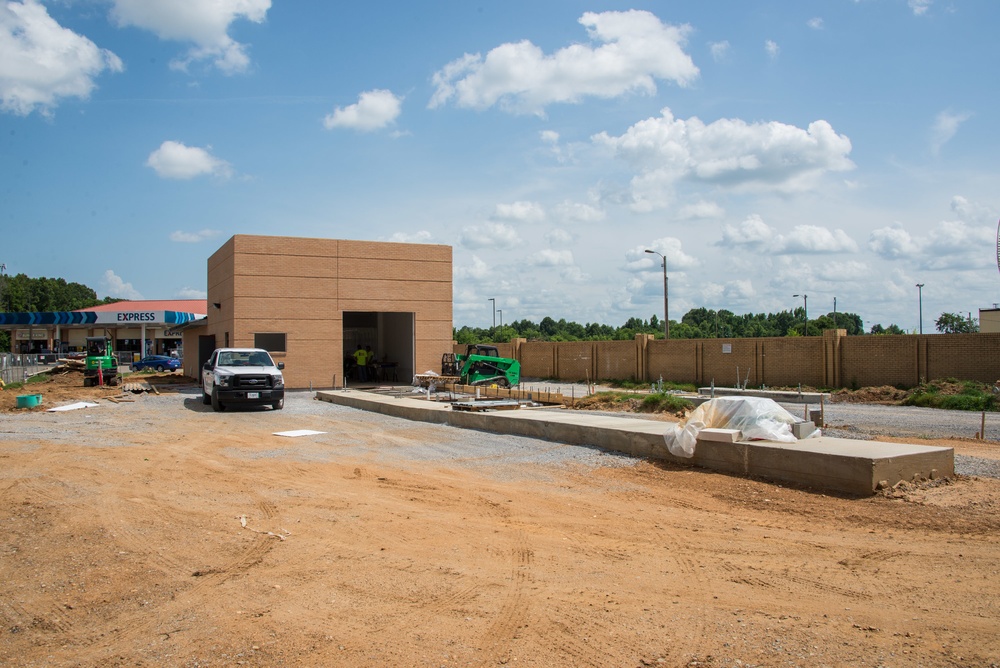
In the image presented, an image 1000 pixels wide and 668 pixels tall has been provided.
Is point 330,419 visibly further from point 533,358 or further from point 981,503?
point 533,358

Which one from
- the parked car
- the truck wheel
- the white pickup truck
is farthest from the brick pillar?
the parked car

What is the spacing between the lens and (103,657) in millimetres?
4602

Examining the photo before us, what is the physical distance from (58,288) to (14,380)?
109 meters

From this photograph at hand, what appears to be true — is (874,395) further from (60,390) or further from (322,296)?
(60,390)

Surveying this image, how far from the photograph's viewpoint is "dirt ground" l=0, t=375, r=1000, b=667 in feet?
15.4

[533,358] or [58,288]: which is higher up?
[58,288]

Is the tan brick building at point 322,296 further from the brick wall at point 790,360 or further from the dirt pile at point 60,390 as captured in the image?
the brick wall at point 790,360

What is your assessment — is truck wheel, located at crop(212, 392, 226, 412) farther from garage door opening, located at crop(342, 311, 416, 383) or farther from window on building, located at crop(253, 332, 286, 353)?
garage door opening, located at crop(342, 311, 416, 383)

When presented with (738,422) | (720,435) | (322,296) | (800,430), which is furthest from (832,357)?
(720,435)

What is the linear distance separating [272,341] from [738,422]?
24267 mm

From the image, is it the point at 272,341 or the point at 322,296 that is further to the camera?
the point at 322,296

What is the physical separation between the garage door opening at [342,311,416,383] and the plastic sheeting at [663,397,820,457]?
23.1 metres

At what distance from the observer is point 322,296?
31.8 m

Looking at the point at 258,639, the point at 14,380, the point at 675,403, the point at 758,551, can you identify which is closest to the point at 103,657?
the point at 258,639
